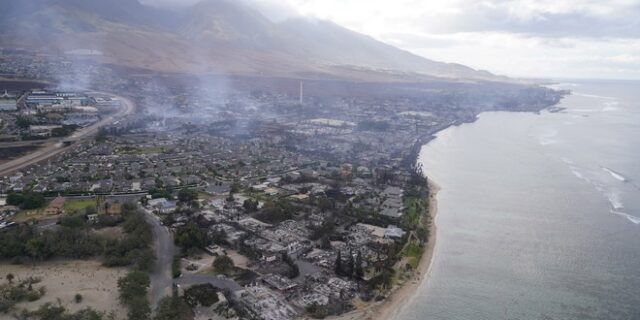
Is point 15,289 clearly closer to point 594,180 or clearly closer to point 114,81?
point 594,180

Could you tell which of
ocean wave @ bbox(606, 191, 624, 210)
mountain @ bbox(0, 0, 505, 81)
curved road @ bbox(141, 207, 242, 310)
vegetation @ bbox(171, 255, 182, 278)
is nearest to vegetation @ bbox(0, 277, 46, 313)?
curved road @ bbox(141, 207, 242, 310)

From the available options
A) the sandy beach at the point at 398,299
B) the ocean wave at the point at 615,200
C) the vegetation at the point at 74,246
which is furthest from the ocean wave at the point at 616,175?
the vegetation at the point at 74,246

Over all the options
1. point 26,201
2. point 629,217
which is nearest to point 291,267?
point 26,201

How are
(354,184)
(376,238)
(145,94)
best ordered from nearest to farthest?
(376,238)
(354,184)
(145,94)

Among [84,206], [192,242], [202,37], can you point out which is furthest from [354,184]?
[202,37]

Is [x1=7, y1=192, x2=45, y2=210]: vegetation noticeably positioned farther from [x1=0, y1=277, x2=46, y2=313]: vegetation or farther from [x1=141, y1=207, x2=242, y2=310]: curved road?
[x1=0, y1=277, x2=46, y2=313]: vegetation

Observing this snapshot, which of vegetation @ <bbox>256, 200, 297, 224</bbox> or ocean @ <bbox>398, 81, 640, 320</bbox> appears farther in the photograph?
vegetation @ <bbox>256, 200, 297, 224</bbox>

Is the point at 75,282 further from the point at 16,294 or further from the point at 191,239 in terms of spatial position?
the point at 191,239
